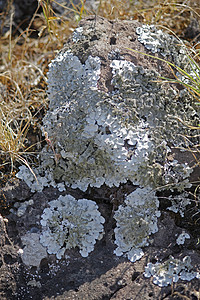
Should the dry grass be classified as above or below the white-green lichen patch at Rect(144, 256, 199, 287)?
above

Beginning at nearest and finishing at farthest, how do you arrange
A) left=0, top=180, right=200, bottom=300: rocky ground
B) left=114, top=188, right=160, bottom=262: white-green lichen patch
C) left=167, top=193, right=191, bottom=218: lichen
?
left=0, top=180, right=200, bottom=300: rocky ground → left=114, top=188, right=160, bottom=262: white-green lichen patch → left=167, top=193, right=191, bottom=218: lichen

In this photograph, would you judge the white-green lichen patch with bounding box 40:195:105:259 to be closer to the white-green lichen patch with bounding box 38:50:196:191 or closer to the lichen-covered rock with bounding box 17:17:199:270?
the lichen-covered rock with bounding box 17:17:199:270

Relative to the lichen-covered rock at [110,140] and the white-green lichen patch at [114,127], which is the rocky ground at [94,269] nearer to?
the lichen-covered rock at [110,140]

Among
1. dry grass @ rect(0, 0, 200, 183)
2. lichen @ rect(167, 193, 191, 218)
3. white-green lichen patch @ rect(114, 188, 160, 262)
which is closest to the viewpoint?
white-green lichen patch @ rect(114, 188, 160, 262)

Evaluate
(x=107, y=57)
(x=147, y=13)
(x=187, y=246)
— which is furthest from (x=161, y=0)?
(x=187, y=246)

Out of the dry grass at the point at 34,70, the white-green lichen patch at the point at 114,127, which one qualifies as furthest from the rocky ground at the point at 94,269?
the dry grass at the point at 34,70

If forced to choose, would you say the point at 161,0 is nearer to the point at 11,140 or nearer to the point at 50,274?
the point at 11,140

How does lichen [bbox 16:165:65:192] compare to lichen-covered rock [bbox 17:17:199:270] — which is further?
lichen [bbox 16:165:65:192]

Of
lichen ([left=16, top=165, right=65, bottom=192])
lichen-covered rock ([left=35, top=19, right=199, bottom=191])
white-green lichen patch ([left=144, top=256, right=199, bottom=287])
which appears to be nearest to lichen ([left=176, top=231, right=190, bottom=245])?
white-green lichen patch ([left=144, top=256, right=199, bottom=287])
